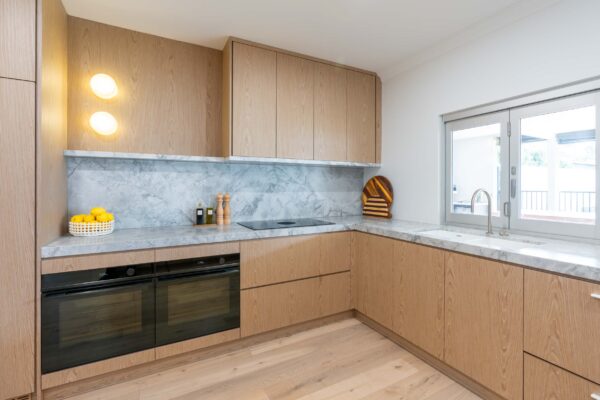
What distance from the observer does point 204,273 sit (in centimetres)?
201

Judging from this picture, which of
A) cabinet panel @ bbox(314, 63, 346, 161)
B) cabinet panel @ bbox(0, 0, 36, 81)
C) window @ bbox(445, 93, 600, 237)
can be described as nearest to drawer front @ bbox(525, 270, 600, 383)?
window @ bbox(445, 93, 600, 237)

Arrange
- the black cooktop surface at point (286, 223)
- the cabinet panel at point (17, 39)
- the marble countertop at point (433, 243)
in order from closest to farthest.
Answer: the marble countertop at point (433, 243) < the cabinet panel at point (17, 39) < the black cooktop surface at point (286, 223)

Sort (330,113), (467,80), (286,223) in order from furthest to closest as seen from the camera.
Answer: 1. (330,113)
2. (286,223)
3. (467,80)

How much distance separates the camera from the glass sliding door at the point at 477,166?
216 centimetres

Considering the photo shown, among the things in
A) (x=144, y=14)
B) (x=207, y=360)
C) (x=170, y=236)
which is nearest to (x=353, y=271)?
(x=207, y=360)

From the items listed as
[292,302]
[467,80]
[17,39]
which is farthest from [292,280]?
[17,39]

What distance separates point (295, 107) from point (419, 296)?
6.02ft

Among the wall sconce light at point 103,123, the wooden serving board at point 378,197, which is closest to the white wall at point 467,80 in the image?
the wooden serving board at point 378,197

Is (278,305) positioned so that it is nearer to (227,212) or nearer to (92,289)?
(227,212)

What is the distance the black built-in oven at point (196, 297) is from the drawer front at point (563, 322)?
1729 millimetres

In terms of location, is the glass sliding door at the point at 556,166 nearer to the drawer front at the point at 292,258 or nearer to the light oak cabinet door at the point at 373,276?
the light oak cabinet door at the point at 373,276

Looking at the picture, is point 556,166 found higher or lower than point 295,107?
lower

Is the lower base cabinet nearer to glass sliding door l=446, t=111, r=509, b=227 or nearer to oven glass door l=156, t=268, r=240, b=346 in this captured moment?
oven glass door l=156, t=268, r=240, b=346

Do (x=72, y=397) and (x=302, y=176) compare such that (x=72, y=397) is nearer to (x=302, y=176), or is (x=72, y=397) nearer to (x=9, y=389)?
(x=9, y=389)
